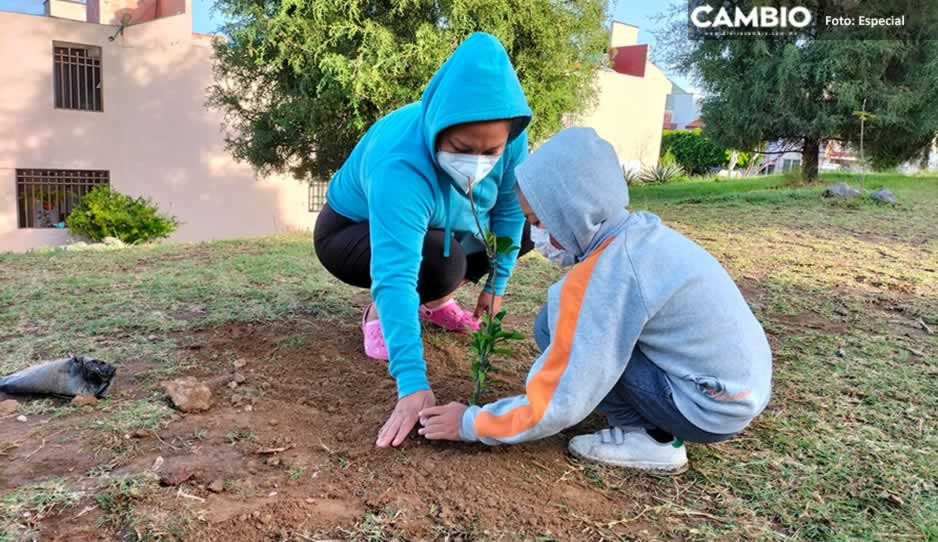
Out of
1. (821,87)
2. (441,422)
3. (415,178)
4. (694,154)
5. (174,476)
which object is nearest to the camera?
(174,476)

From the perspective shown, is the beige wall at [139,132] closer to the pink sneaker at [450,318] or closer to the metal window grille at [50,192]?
the metal window grille at [50,192]

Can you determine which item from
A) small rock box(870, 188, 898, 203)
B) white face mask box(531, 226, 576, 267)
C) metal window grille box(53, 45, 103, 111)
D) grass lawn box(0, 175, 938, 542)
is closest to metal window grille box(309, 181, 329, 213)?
metal window grille box(53, 45, 103, 111)

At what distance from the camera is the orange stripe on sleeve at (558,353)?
142cm

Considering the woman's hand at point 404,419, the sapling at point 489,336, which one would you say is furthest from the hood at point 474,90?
the woman's hand at point 404,419

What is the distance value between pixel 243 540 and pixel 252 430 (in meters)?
0.54

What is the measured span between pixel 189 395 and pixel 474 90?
1.22 m

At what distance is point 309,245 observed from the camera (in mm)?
6316

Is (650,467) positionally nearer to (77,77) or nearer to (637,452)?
(637,452)

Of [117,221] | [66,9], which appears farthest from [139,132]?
[66,9]

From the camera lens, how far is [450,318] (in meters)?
2.66

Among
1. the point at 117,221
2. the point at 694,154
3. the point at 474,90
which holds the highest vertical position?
the point at 694,154

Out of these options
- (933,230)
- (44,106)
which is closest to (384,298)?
(933,230)

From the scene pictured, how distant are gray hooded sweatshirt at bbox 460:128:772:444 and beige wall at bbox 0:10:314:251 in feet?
36.5

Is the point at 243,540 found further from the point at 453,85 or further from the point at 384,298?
the point at 453,85
